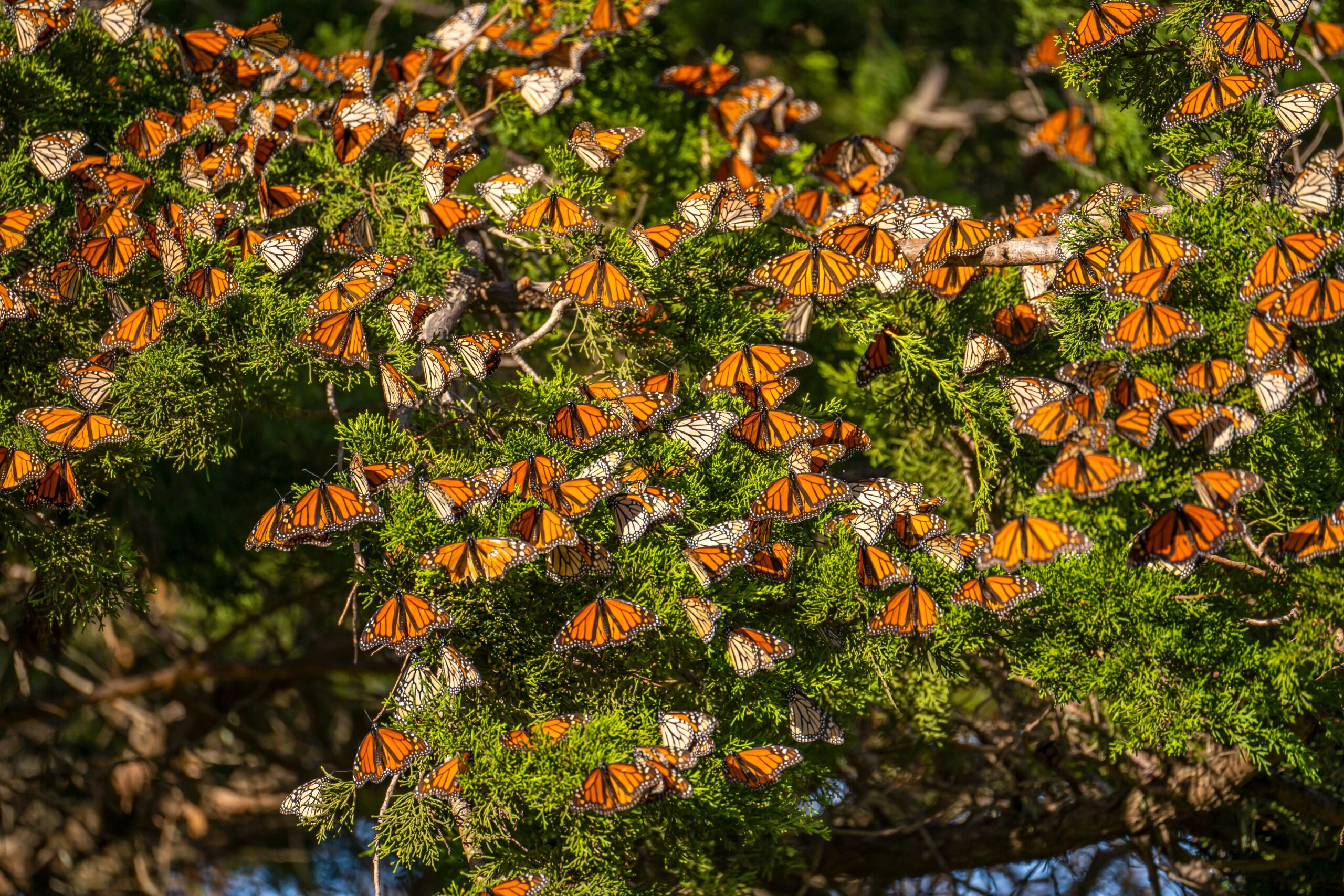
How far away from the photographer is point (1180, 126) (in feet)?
6.77

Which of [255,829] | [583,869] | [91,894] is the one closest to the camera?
[583,869]

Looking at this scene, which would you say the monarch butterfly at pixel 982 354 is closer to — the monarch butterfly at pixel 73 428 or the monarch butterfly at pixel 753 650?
the monarch butterfly at pixel 753 650

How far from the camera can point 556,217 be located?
2.03 meters

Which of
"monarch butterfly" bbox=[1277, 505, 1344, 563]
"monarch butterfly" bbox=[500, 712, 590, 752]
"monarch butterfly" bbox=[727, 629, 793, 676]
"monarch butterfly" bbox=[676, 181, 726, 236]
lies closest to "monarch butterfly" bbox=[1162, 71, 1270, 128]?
"monarch butterfly" bbox=[1277, 505, 1344, 563]

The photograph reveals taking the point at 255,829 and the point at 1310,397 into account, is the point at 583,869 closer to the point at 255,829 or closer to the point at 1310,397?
the point at 1310,397

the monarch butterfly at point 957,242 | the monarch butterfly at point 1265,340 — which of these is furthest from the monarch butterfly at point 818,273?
the monarch butterfly at point 1265,340

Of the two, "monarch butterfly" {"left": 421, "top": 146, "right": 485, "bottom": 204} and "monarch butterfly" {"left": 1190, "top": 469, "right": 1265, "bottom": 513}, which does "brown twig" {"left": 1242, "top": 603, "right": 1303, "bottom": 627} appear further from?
"monarch butterfly" {"left": 421, "top": 146, "right": 485, "bottom": 204}

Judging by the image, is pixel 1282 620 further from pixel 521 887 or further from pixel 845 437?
pixel 521 887

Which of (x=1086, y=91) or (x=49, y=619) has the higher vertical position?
(x=1086, y=91)

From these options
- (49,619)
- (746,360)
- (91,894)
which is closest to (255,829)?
(91,894)

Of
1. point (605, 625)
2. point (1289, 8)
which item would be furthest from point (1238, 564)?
point (605, 625)

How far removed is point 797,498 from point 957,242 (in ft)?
1.96

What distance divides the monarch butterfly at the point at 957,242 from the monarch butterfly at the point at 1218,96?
412 millimetres

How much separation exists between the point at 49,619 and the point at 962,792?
2.32 meters
